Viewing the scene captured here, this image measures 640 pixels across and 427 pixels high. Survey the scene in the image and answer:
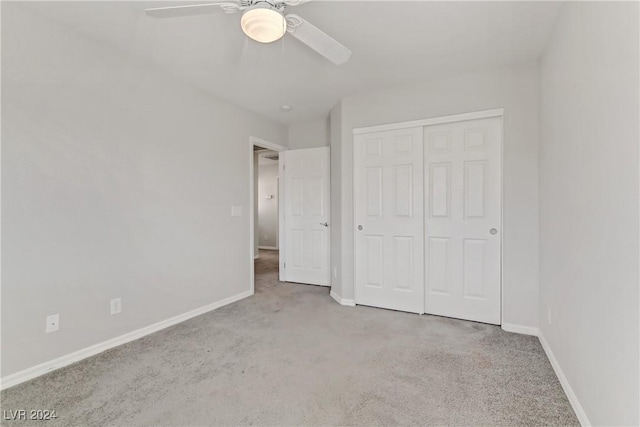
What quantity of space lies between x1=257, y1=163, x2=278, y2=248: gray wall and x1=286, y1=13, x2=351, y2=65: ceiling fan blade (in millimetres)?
6420

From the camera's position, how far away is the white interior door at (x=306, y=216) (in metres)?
4.25

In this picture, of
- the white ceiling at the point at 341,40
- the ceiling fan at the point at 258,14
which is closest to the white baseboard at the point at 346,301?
the white ceiling at the point at 341,40

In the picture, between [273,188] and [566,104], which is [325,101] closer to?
[566,104]

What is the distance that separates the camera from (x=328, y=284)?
4.29 metres

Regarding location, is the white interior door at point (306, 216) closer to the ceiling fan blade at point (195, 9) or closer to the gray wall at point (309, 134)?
A: the gray wall at point (309, 134)

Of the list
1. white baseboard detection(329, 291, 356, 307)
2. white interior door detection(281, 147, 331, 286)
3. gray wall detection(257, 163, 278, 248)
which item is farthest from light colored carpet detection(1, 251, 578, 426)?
gray wall detection(257, 163, 278, 248)

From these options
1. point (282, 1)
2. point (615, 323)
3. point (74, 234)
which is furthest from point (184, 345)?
point (615, 323)

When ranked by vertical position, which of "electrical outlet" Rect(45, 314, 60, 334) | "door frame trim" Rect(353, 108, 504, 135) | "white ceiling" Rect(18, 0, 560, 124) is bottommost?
"electrical outlet" Rect(45, 314, 60, 334)

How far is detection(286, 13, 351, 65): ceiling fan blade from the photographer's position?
164cm

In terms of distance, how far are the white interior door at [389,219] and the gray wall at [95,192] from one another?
5.28 feet

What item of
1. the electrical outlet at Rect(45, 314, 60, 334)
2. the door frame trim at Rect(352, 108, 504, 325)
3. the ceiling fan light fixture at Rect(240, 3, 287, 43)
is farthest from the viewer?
the door frame trim at Rect(352, 108, 504, 325)

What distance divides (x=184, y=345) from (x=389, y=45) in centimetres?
285

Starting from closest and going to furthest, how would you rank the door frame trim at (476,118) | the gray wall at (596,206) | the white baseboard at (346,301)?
Result: the gray wall at (596,206), the door frame trim at (476,118), the white baseboard at (346,301)

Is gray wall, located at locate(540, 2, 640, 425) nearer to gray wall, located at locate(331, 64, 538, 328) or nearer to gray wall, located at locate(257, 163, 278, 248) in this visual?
gray wall, located at locate(331, 64, 538, 328)
